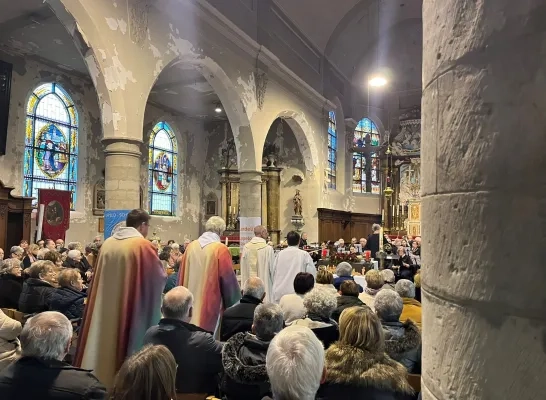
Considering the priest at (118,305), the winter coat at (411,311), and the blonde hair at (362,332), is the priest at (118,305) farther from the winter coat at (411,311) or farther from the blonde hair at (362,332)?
the winter coat at (411,311)

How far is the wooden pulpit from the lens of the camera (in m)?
11.1

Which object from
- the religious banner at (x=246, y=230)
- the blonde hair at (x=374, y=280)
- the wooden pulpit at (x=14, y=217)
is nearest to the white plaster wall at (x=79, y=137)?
the wooden pulpit at (x=14, y=217)

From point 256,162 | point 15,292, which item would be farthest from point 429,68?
point 256,162

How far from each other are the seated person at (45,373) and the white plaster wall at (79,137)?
10.9 m

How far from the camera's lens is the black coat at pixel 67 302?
4598mm

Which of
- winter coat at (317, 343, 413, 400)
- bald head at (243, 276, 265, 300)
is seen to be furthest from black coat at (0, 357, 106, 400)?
bald head at (243, 276, 265, 300)

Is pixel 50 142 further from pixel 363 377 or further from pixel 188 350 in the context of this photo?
pixel 363 377

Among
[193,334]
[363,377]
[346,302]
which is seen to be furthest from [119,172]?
[363,377]

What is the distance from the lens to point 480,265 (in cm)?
104

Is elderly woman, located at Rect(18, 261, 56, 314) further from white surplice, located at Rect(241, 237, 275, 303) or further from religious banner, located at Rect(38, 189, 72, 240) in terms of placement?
religious banner, located at Rect(38, 189, 72, 240)

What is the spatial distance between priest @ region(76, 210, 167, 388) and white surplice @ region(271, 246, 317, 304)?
2.80 meters

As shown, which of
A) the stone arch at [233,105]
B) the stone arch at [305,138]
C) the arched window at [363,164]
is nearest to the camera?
the stone arch at [233,105]

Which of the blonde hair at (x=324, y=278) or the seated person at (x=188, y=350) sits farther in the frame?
the blonde hair at (x=324, y=278)

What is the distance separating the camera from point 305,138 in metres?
17.0
